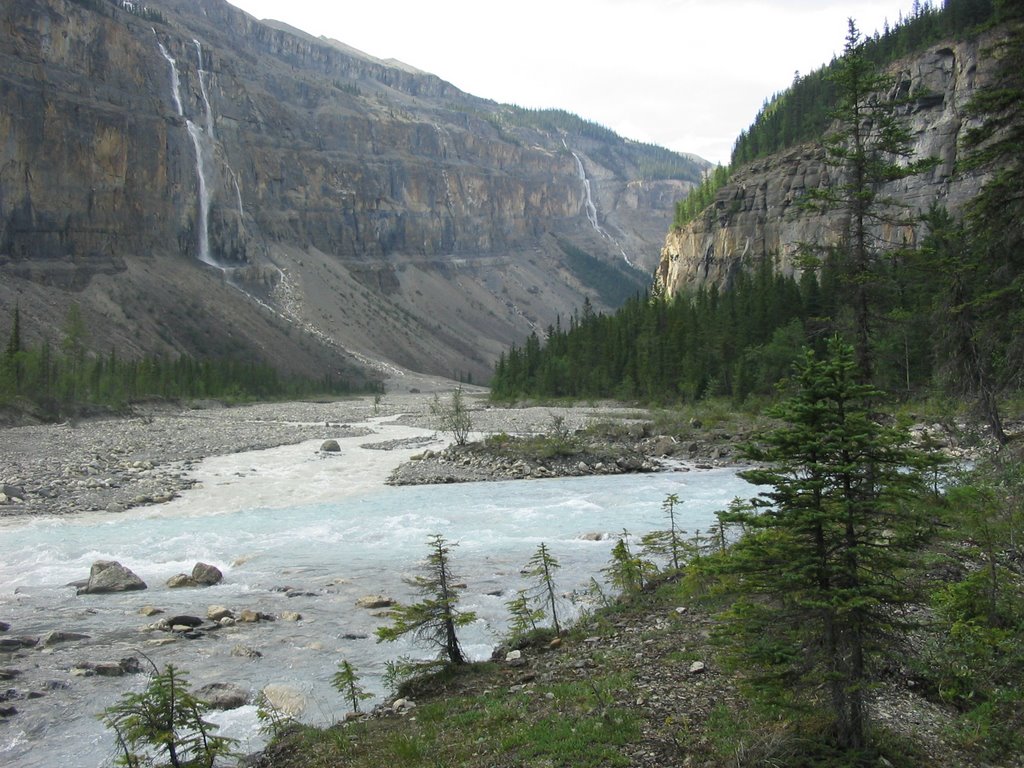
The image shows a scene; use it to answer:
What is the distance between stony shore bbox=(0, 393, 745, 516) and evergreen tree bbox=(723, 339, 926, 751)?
24.4m

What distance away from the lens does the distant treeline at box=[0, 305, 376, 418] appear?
61.0 m

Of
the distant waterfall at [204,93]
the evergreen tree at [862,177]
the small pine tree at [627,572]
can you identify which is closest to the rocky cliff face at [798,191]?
the evergreen tree at [862,177]

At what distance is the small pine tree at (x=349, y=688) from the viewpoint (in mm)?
10297

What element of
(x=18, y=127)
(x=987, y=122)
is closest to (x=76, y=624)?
(x=987, y=122)

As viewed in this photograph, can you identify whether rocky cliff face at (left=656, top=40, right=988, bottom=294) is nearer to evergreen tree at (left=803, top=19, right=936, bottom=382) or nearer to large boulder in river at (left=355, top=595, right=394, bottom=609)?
evergreen tree at (left=803, top=19, right=936, bottom=382)

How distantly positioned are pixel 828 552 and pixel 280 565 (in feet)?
49.5

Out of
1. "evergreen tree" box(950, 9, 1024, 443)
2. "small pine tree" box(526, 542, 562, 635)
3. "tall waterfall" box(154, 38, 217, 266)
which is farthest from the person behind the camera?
"tall waterfall" box(154, 38, 217, 266)

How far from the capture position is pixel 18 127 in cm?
12762

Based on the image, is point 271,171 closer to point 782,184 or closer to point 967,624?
point 782,184

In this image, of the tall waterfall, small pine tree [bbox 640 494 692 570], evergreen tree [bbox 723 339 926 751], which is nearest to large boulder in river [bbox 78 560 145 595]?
small pine tree [bbox 640 494 692 570]

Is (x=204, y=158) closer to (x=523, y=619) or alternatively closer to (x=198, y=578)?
(x=198, y=578)

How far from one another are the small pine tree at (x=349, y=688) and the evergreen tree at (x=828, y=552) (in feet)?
17.6

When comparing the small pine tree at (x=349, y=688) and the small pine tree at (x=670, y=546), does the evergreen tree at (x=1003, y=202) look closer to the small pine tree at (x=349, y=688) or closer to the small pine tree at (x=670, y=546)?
the small pine tree at (x=670, y=546)

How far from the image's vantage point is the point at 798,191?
3442 inches
